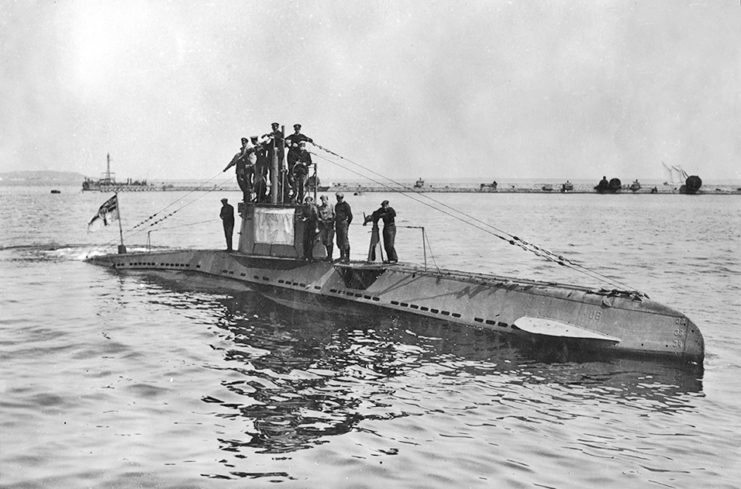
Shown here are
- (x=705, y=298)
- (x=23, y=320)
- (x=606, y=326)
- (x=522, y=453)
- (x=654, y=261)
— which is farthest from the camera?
(x=654, y=261)

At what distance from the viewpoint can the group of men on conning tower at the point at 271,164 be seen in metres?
21.3

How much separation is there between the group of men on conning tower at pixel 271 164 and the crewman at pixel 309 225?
1.15 metres

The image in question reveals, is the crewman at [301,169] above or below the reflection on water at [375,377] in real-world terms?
above

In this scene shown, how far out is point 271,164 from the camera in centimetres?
2178

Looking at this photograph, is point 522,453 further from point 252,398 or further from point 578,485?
point 252,398

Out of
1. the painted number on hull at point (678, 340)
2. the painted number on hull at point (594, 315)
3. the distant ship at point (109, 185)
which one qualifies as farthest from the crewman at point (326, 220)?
the distant ship at point (109, 185)

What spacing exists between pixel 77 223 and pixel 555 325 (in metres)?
50.1

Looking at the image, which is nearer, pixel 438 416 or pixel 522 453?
pixel 522 453

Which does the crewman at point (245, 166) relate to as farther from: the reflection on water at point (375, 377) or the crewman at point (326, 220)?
the reflection on water at point (375, 377)

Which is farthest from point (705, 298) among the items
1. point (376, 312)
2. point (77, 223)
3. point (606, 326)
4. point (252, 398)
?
point (77, 223)

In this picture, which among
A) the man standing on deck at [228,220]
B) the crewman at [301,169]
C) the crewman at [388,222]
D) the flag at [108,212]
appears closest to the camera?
the crewman at [388,222]

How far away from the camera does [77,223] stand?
56375 millimetres

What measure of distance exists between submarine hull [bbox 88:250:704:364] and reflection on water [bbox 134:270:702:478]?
0.42 metres

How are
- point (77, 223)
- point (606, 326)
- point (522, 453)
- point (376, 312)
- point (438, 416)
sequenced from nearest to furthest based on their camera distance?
1. point (522, 453)
2. point (438, 416)
3. point (606, 326)
4. point (376, 312)
5. point (77, 223)
